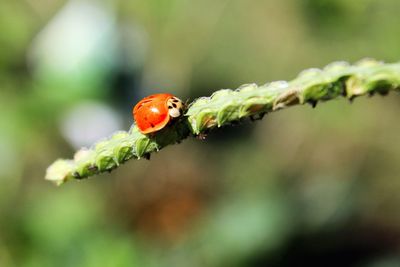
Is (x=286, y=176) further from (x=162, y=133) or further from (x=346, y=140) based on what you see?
(x=162, y=133)

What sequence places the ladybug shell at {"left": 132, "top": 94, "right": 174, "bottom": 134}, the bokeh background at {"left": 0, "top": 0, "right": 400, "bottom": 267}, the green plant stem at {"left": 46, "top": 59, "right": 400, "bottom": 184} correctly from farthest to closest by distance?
the bokeh background at {"left": 0, "top": 0, "right": 400, "bottom": 267}
the ladybug shell at {"left": 132, "top": 94, "right": 174, "bottom": 134}
the green plant stem at {"left": 46, "top": 59, "right": 400, "bottom": 184}

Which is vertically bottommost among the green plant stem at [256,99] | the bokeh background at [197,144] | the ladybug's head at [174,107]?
the green plant stem at [256,99]

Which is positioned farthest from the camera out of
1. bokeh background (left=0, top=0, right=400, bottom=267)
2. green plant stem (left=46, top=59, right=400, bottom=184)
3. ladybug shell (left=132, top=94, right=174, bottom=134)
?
bokeh background (left=0, top=0, right=400, bottom=267)

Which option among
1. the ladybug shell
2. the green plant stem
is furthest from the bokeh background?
the green plant stem

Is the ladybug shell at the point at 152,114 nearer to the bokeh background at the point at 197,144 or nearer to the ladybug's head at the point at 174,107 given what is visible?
the ladybug's head at the point at 174,107

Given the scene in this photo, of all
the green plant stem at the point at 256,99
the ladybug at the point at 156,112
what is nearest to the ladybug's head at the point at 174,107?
the ladybug at the point at 156,112

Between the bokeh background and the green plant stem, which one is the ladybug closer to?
the green plant stem

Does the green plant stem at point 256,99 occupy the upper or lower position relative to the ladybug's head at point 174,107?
lower
